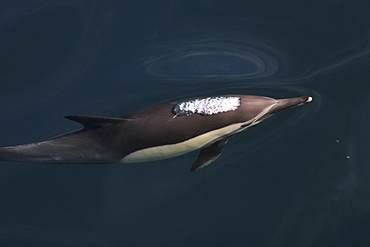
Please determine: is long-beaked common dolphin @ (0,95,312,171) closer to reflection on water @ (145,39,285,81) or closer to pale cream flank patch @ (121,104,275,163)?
pale cream flank patch @ (121,104,275,163)

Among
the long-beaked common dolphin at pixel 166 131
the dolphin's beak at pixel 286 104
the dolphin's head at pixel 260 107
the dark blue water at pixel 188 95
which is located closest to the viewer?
the dark blue water at pixel 188 95

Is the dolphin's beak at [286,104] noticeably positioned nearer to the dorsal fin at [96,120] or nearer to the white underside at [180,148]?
the white underside at [180,148]

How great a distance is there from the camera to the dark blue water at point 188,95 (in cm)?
672

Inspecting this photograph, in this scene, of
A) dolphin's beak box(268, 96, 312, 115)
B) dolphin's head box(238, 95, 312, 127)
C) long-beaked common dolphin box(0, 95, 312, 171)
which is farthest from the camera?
dolphin's beak box(268, 96, 312, 115)

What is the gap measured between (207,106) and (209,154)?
926 mm

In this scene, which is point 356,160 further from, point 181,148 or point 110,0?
point 110,0

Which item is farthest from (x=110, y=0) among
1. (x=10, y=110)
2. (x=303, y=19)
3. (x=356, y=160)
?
(x=356, y=160)

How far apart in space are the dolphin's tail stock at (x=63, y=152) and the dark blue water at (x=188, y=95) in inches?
13.1

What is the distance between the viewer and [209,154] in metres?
7.27

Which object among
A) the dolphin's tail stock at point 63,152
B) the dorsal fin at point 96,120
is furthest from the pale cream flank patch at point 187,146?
the dorsal fin at point 96,120

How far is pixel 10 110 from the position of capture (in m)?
8.92

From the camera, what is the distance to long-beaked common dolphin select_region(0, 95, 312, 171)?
6824 millimetres

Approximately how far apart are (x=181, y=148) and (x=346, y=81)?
3.45m

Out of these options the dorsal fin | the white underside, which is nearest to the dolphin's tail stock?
the dorsal fin
